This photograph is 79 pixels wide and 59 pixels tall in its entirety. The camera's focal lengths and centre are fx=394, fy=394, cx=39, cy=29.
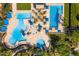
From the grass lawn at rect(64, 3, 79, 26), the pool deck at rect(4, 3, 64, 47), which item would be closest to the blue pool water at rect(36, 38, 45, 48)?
the pool deck at rect(4, 3, 64, 47)

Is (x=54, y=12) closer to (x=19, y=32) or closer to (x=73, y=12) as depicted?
(x=73, y=12)

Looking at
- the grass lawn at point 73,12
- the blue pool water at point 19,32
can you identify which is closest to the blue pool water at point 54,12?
the grass lawn at point 73,12

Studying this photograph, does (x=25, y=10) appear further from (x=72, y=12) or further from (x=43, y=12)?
(x=72, y=12)

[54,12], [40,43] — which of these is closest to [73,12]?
[54,12]

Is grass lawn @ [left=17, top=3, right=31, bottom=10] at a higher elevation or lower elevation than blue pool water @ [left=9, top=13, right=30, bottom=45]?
higher

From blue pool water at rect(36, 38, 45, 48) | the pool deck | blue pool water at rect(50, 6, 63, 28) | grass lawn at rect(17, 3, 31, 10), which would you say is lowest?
blue pool water at rect(36, 38, 45, 48)

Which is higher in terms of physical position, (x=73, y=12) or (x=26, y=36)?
(x=73, y=12)

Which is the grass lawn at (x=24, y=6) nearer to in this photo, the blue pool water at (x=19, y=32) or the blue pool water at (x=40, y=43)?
the blue pool water at (x=19, y=32)

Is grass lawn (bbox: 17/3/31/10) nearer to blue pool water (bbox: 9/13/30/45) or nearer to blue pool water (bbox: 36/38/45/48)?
blue pool water (bbox: 9/13/30/45)

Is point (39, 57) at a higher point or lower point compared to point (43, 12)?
lower

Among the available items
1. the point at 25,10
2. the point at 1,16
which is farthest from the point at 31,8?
the point at 1,16
